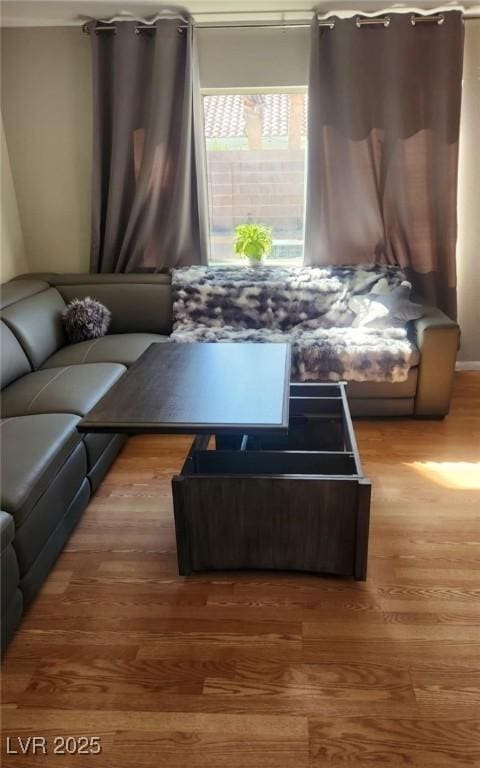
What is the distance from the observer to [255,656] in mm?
1484

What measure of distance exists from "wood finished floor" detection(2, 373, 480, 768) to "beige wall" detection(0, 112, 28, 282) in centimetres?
202


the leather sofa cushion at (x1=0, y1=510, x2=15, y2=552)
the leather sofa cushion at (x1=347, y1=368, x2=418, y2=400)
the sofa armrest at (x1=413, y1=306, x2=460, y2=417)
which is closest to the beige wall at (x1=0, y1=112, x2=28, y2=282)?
the leather sofa cushion at (x1=0, y1=510, x2=15, y2=552)

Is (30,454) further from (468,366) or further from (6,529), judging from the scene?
(468,366)

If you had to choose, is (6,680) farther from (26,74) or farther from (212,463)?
(26,74)

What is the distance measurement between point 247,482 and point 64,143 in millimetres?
2801

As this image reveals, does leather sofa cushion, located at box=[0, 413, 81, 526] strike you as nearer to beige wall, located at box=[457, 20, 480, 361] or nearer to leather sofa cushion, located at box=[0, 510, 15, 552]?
leather sofa cushion, located at box=[0, 510, 15, 552]

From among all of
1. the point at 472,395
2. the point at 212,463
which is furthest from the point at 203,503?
the point at 472,395

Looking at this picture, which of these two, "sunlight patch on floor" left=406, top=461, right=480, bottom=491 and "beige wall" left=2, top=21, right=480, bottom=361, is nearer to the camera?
"sunlight patch on floor" left=406, top=461, right=480, bottom=491

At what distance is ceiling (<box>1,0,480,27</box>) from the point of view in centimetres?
283

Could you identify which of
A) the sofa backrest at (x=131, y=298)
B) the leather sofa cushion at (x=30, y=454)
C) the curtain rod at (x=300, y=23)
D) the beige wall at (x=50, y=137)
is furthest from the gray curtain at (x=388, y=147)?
the leather sofa cushion at (x=30, y=454)

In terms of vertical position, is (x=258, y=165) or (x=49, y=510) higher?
(x=258, y=165)

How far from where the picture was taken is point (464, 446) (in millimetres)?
2592

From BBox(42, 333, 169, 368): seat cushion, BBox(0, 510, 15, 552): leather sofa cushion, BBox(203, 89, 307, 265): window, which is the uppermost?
BBox(203, 89, 307, 265): window

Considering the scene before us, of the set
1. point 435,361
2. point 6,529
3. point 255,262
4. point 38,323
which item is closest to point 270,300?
point 255,262
